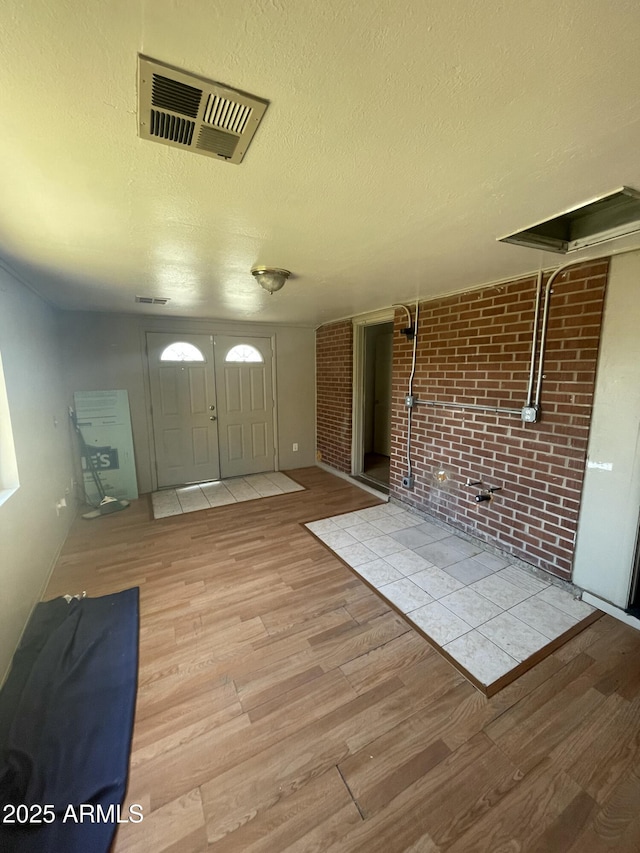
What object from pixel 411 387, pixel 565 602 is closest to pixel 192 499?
pixel 411 387

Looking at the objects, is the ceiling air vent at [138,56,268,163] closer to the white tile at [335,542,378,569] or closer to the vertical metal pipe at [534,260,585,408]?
the vertical metal pipe at [534,260,585,408]

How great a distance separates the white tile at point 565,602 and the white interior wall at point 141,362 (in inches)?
147

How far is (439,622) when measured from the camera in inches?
80.0

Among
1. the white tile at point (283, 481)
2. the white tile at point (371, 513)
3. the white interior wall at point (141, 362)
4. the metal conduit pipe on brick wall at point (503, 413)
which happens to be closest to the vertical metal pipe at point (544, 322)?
the metal conduit pipe on brick wall at point (503, 413)

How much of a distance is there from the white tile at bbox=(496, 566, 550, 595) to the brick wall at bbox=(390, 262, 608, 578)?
0.37 feet

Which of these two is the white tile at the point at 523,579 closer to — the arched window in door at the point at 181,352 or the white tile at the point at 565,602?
the white tile at the point at 565,602

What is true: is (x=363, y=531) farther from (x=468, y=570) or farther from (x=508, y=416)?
(x=508, y=416)

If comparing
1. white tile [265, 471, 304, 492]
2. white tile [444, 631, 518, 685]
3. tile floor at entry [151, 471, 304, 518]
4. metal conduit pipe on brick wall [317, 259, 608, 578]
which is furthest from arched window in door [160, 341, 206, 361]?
white tile [444, 631, 518, 685]

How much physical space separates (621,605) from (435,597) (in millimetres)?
1106

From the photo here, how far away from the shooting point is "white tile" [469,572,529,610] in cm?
221

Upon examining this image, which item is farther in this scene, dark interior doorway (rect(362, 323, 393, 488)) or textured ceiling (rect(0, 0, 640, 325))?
dark interior doorway (rect(362, 323, 393, 488))

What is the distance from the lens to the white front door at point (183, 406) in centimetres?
430

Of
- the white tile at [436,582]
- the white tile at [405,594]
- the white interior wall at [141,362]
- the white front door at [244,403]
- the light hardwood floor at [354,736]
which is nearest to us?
the light hardwood floor at [354,736]

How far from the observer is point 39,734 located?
4.70 ft
